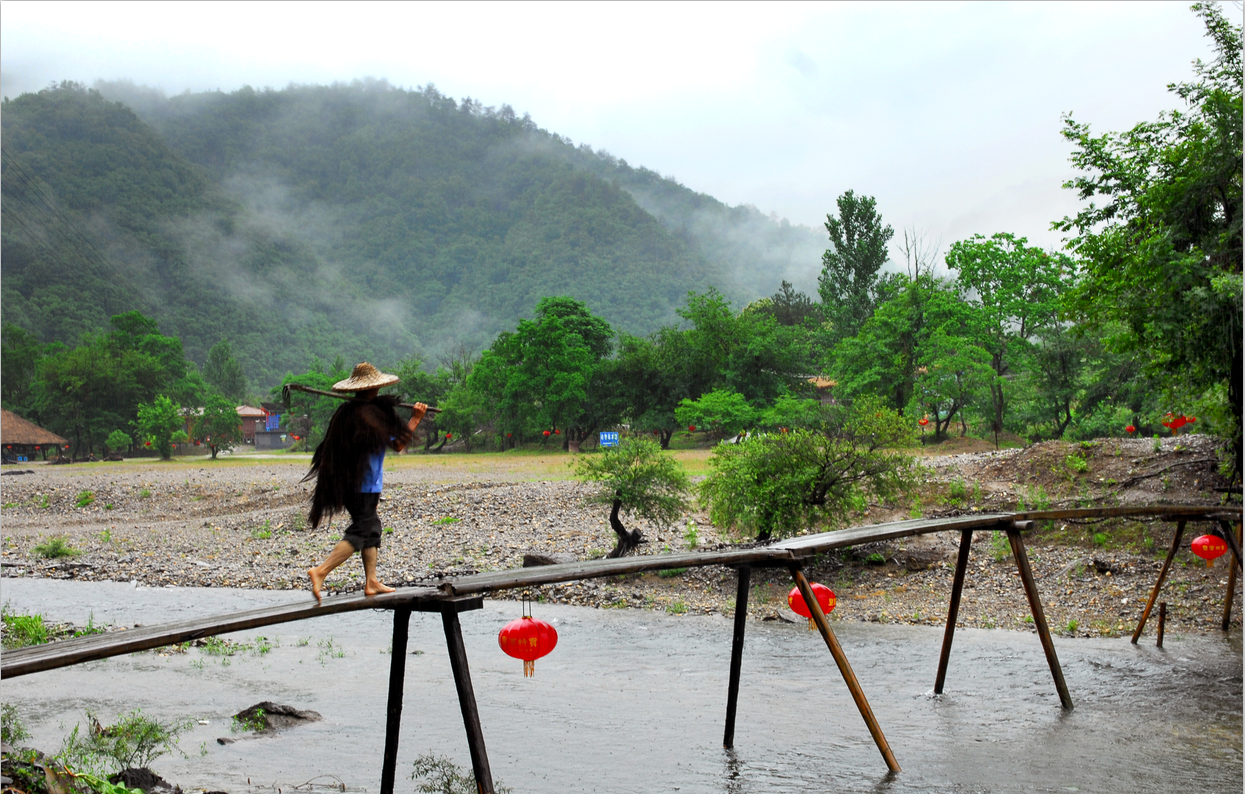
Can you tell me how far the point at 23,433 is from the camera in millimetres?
65250

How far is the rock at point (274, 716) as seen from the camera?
9516mm

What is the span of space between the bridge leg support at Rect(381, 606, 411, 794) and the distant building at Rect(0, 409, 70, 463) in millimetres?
70830

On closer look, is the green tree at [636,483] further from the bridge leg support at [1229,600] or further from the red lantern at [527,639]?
the red lantern at [527,639]

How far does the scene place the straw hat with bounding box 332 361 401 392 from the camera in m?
6.04

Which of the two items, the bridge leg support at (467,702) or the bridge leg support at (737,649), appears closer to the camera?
the bridge leg support at (467,702)

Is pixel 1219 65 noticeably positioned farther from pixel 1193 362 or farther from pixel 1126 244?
pixel 1193 362

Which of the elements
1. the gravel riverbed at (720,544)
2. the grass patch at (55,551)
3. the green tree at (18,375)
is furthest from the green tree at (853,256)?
the green tree at (18,375)

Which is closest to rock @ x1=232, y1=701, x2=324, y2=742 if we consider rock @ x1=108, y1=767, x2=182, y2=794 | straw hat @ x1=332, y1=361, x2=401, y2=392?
rock @ x1=108, y1=767, x2=182, y2=794

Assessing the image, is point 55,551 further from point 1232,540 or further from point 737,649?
point 1232,540

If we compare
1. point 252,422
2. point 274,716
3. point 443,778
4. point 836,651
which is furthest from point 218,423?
point 836,651

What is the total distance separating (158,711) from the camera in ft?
33.4

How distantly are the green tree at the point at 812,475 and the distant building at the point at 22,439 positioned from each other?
65.9 meters

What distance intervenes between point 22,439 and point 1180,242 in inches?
2908

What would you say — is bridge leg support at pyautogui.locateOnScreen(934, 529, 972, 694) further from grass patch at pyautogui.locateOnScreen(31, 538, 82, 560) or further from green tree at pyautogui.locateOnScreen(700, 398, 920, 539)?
grass patch at pyautogui.locateOnScreen(31, 538, 82, 560)
